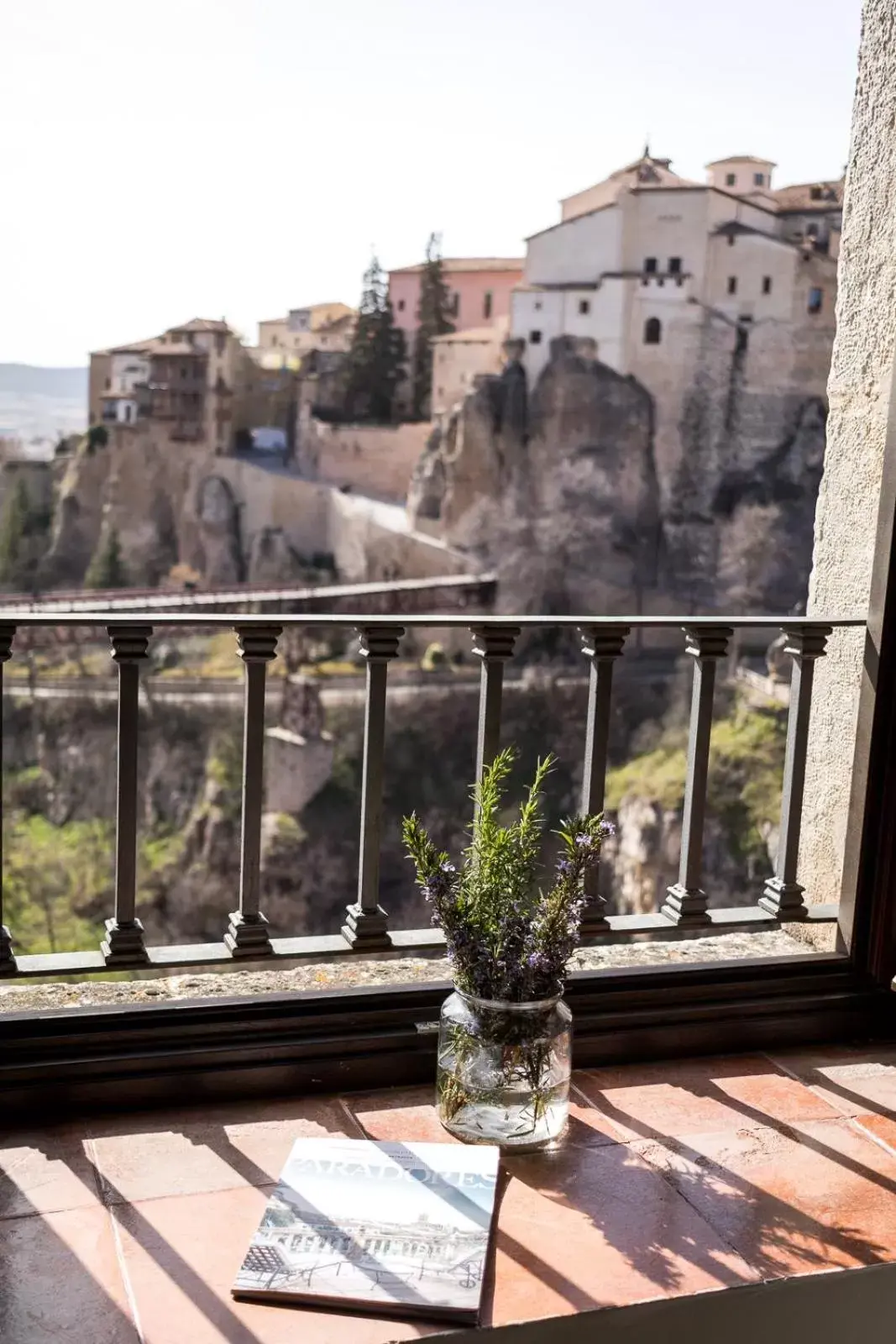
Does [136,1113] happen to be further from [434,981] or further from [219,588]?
[219,588]

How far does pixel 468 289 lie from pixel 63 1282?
136 ft

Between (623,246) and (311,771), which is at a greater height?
(623,246)

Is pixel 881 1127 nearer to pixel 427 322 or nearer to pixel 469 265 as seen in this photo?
pixel 427 322

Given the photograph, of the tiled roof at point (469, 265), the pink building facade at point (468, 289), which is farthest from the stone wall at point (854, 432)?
the tiled roof at point (469, 265)

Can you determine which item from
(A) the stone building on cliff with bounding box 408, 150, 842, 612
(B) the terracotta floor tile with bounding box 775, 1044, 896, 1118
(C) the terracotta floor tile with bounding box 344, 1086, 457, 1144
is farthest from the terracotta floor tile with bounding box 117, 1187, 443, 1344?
(A) the stone building on cliff with bounding box 408, 150, 842, 612

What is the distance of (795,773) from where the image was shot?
8.30ft

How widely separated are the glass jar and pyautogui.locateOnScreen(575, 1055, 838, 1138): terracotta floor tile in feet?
0.56

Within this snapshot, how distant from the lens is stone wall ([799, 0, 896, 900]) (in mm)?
2426

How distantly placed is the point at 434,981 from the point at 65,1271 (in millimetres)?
829

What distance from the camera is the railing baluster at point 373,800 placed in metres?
2.25

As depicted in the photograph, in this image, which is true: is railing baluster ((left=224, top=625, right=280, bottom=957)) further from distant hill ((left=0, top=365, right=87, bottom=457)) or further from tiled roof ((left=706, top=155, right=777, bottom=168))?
tiled roof ((left=706, top=155, right=777, bottom=168))

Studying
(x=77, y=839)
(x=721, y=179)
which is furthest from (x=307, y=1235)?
(x=721, y=179)

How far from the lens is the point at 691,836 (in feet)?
8.14

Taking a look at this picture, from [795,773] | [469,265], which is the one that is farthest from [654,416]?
[795,773]
